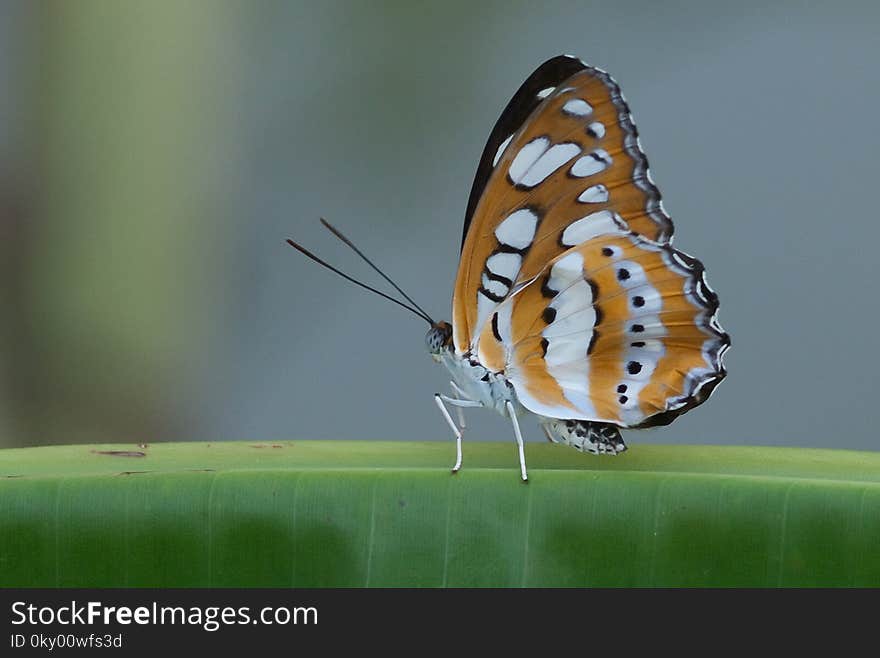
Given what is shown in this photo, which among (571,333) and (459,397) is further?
(459,397)

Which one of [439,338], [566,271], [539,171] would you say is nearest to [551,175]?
[539,171]

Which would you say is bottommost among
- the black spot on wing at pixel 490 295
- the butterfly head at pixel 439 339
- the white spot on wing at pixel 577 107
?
the butterfly head at pixel 439 339

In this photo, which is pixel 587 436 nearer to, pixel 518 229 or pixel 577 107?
pixel 518 229

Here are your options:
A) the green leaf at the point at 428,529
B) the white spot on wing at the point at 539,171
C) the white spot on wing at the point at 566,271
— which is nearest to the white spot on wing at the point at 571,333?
the white spot on wing at the point at 566,271

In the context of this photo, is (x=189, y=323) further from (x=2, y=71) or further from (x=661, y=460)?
(x=661, y=460)

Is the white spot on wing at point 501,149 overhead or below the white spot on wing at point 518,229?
overhead

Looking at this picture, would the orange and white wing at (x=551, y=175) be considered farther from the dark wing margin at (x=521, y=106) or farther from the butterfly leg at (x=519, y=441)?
the butterfly leg at (x=519, y=441)
